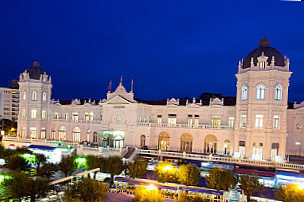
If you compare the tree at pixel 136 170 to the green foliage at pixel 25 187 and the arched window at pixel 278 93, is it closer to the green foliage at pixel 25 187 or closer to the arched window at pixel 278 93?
the green foliage at pixel 25 187

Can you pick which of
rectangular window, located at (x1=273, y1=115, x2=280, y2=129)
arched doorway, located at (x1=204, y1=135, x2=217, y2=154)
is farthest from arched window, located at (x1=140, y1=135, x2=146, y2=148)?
rectangular window, located at (x1=273, y1=115, x2=280, y2=129)

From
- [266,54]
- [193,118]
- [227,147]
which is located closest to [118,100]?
[193,118]

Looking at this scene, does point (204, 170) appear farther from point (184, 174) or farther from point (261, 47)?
point (261, 47)

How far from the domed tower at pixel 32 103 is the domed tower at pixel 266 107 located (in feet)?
130

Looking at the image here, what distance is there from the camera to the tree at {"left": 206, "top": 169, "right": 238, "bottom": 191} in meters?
23.0

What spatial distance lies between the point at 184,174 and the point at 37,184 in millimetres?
13603

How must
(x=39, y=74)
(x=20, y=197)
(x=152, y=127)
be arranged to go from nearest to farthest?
(x=20, y=197)
(x=152, y=127)
(x=39, y=74)

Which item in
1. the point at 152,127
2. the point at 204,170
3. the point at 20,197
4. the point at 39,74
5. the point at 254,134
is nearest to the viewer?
the point at 20,197

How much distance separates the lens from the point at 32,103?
50.5 meters

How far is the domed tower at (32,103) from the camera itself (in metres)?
50.1

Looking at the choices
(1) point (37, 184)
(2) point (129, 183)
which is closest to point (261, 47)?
(2) point (129, 183)

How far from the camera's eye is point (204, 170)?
103 ft

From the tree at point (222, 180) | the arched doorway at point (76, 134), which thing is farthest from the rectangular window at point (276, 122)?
the arched doorway at point (76, 134)

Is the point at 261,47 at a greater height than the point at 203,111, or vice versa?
the point at 261,47
